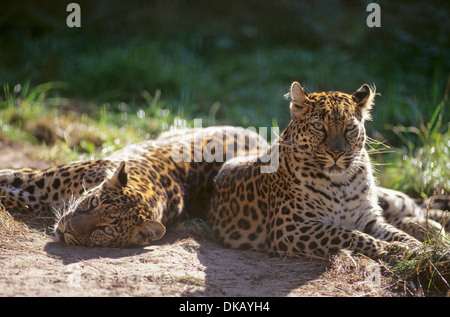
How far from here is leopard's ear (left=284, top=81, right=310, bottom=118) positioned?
6715 millimetres

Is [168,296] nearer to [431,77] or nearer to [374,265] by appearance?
[374,265]

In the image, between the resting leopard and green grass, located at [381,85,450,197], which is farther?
green grass, located at [381,85,450,197]

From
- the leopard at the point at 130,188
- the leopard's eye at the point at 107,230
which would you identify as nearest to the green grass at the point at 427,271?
the leopard at the point at 130,188

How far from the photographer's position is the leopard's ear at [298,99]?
6715 millimetres

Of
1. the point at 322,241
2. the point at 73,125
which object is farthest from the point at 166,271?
the point at 73,125

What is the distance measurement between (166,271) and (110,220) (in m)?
0.89

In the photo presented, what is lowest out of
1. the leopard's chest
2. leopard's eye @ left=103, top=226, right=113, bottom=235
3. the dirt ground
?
the dirt ground

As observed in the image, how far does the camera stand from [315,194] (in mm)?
6812

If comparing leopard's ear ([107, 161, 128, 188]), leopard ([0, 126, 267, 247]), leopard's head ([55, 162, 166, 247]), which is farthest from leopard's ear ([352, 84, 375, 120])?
leopard's ear ([107, 161, 128, 188])

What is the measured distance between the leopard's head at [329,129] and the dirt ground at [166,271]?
3.29 feet

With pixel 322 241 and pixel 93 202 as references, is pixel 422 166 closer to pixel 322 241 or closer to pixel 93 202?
pixel 322 241

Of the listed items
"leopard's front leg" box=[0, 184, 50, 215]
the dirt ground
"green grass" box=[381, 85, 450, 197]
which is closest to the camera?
the dirt ground

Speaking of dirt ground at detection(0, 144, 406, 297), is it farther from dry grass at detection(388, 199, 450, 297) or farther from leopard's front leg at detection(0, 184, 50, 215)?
leopard's front leg at detection(0, 184, 50, 215)
